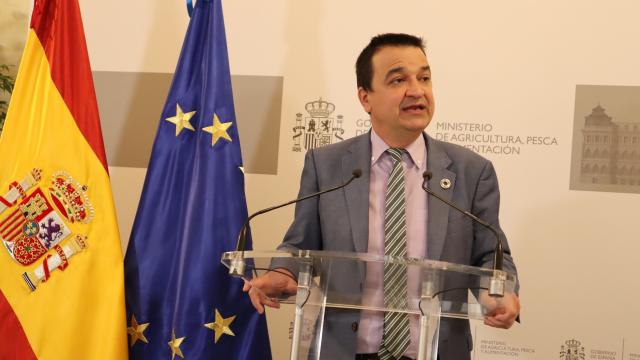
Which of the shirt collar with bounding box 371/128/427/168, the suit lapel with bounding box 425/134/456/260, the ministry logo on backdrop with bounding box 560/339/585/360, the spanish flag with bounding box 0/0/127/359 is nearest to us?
the suit lapel with bounding box 425/134/456/260

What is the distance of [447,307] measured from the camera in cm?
208

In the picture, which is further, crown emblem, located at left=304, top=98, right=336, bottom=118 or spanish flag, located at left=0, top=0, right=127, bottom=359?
crown emblem, located at left=304, top=98, right=336, bottom=118

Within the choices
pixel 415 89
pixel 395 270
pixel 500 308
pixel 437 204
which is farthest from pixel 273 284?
pixel 415 89

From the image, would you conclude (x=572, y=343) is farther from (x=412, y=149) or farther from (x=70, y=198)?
(x=70, y=198)

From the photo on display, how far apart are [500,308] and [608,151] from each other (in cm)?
175

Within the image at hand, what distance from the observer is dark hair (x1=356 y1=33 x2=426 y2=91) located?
9.96 feet

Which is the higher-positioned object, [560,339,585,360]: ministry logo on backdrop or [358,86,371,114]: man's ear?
[358,86,371,114]: man's ear

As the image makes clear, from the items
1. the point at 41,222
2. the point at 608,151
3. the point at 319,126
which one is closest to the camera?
the point at 41,222

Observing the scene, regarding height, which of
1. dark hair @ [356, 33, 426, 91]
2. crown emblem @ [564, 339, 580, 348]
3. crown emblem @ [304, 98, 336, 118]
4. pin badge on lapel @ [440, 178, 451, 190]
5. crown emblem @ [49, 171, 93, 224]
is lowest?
crown emblem @ [564, 339, 580, 348]

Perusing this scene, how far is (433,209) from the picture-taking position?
8.89 ft

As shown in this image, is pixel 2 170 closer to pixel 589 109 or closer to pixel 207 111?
pixel 207 111

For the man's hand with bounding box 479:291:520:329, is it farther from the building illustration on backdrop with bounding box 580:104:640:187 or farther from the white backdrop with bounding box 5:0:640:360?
the building illustration on backdrop with bounding box 580:104:640:187

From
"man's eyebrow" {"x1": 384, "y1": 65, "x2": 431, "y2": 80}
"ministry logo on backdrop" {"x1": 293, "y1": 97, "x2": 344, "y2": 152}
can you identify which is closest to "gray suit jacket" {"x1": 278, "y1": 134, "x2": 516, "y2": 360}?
"man's eyebrow" {"x1": 384, "y1": 65, "x2": 431, "y2": 80}

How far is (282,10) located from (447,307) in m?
2.24
